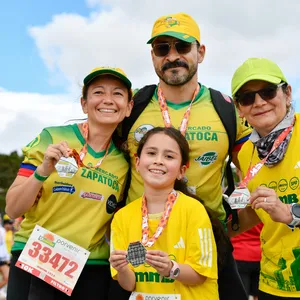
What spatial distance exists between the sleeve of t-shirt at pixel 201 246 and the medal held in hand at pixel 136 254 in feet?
1.35

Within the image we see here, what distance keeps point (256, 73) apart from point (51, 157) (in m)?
1.61

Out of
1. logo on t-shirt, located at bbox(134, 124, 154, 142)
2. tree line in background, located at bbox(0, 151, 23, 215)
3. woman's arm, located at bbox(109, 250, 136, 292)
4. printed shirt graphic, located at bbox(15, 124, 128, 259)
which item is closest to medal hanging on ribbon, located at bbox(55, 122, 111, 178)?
printed shirt graphic, located at bbox(15, 124, 128, 259)

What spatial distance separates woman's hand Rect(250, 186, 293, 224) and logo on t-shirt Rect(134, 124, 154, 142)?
1.24 m

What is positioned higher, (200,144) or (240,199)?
(200,144)

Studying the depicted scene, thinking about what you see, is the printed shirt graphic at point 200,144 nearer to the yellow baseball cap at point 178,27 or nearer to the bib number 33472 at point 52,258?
the yellow baseball cap at point 178,27

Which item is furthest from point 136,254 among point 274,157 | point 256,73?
point 256,73

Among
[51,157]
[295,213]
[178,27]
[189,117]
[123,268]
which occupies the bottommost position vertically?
[123,268]

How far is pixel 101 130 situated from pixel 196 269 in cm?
148

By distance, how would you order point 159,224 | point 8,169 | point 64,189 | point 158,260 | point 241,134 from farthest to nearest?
point 8,169, point 241,134, point 64,189, point 159,224, point 158,260

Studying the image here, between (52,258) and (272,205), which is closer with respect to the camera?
(272,205)

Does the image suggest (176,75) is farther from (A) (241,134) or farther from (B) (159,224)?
(B) (159,224)

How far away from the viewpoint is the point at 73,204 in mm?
3578

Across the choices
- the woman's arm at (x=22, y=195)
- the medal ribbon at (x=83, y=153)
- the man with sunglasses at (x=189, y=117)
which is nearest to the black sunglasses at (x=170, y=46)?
the man with sunglasses at (x=189, y=117)

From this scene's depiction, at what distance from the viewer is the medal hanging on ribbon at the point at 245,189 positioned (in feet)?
9.68
